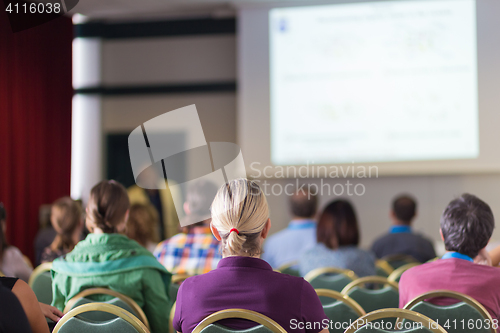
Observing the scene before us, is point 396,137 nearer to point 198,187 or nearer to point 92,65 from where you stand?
point 198,187

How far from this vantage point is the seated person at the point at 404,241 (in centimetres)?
346

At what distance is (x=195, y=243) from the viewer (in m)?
2.73

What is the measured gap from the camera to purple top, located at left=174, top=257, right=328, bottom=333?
1.38 meters

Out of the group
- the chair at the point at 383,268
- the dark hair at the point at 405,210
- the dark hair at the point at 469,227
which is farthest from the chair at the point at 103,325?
the dark hair at the point at 405,210

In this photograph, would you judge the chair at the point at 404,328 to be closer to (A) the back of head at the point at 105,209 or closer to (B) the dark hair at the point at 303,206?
(A) the back of head at the point at 105,209

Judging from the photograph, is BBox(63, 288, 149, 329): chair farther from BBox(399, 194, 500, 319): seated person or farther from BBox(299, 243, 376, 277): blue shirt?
BBox(299, 243, 376, 277): blue shirt

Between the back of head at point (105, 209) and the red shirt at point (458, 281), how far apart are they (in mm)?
1230

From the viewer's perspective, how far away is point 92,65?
685 cm

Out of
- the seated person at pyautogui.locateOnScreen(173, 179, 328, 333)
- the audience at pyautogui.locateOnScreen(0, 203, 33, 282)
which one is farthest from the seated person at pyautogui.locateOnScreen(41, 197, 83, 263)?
the seated person at pyautogui.locateOnScreen(173, 179, 328, 333)

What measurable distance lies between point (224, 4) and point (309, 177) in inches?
99.6

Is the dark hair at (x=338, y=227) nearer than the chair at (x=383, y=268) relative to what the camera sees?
Yes

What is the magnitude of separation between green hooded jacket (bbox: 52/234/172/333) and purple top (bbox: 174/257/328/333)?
601 millimetres

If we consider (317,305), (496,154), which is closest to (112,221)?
(317,305)

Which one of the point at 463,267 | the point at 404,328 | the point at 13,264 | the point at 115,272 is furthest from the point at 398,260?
the point at 13,264
